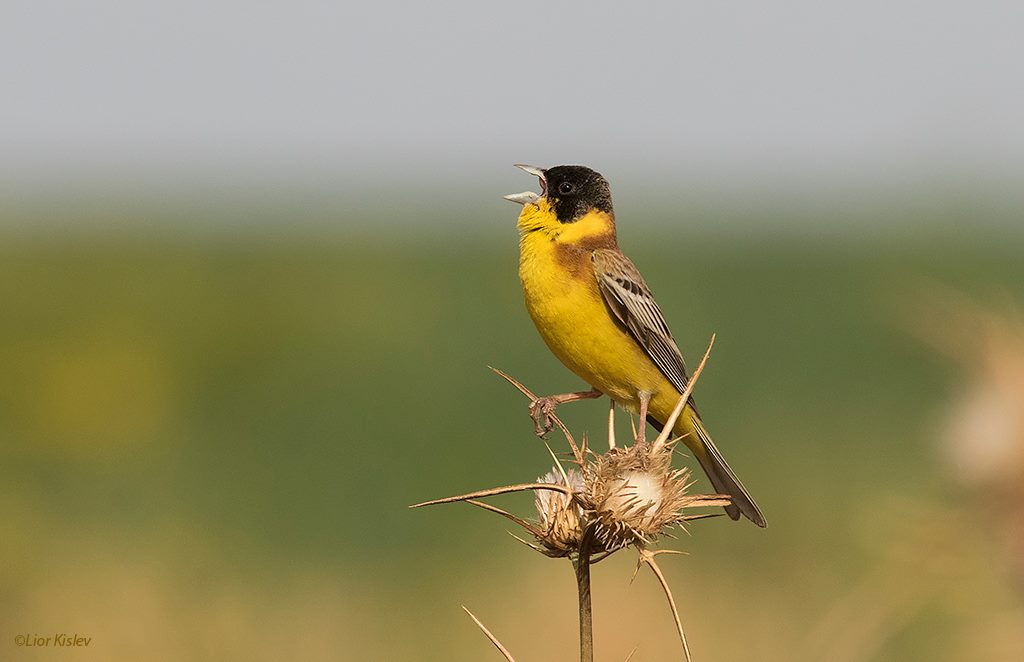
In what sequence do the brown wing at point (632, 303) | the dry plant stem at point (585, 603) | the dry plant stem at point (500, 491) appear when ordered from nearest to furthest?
the dry plant stem at point (585, 603) → the dry plant stem at point (500, 491) → the brown wing at point (632, 303)

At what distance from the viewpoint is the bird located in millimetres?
4852

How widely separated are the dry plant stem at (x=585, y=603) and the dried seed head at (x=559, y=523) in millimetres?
95

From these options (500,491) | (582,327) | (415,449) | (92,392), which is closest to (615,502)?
(500,491)

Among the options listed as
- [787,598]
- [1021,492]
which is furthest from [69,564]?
[1021,492]

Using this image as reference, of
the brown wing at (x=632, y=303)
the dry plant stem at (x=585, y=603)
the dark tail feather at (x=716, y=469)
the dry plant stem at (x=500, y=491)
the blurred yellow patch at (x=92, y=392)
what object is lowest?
the blurred yellow patch at (x=92, y=392)

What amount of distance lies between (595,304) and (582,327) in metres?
0.13

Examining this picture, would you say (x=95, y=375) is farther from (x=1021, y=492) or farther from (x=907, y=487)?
(x=1021, y=492)

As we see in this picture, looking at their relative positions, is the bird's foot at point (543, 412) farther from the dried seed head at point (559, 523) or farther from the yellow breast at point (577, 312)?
the dried seed head at point (559, 523)

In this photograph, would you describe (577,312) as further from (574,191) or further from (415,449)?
(415,449)

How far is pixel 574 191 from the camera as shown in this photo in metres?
5.11

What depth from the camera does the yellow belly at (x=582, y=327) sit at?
15.9ft

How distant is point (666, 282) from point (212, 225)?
431 inches

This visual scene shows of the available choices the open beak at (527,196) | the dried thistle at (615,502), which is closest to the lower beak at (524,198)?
the open beak at (527,196)

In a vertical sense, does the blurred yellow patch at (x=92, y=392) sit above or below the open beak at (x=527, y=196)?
below
